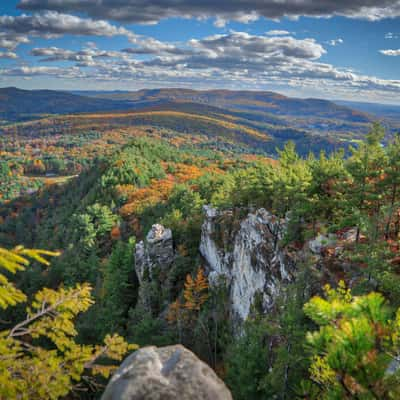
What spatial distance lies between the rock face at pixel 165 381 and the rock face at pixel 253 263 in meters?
17.9

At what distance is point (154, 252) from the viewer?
161 feet

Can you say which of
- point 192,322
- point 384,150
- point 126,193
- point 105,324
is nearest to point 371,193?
point 384,150

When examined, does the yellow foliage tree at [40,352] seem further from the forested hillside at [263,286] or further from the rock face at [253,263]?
the rock face at [253,263]

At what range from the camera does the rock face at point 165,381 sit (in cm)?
618

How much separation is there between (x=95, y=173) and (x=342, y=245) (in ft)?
436

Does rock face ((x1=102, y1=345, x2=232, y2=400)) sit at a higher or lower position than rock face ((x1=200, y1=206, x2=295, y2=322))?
higher

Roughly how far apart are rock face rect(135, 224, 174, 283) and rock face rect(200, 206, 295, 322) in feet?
34.2

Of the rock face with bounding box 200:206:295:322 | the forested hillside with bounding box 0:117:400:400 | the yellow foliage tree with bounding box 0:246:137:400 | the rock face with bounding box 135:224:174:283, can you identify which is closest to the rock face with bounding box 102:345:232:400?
the yellow foliage tree with bounding box 0:246:137:400

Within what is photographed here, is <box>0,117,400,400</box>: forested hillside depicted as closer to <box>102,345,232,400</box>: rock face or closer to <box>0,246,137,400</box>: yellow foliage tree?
<box>0,246,137,400</box>: yellow foliage tree

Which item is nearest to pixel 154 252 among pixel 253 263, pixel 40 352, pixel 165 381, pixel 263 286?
pixel 253 263

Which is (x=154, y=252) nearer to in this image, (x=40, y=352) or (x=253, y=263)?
(x=253, y=263)

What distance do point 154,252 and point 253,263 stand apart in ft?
71.8

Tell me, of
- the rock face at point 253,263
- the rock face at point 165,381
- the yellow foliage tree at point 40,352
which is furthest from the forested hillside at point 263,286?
the rock face at point 165,381

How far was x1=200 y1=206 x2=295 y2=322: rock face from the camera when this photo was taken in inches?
1045
